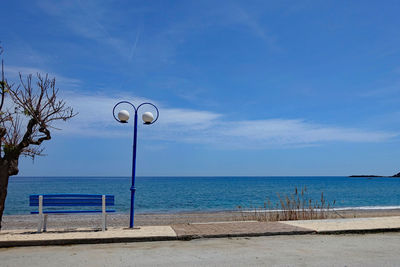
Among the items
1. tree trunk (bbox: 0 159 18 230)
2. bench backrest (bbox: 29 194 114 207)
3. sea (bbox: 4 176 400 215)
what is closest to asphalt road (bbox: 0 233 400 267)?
bench backrest (bbox: 29 194 114 207)

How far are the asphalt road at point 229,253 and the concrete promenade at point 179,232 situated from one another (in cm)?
24

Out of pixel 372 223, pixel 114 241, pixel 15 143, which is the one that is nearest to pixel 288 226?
pixel 372 223

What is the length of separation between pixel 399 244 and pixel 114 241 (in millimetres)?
5314

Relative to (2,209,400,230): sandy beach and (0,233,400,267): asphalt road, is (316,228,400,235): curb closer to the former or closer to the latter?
(0,233,400,267): asphalt road

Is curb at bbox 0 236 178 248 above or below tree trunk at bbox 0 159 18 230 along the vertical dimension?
below

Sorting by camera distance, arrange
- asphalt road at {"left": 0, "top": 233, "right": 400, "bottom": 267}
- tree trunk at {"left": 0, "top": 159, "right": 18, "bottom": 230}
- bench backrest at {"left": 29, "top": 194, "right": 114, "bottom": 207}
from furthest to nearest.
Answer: bench backrest at {"left": 29, "top": 194, "right": 114, "bottom": 207} → tree trunk at {"left": 0, "top": 159, "right": 18, "bottom": 230} → asphalt road at {"left": 0, "top": 233, "right": 400, "bottom": 267}

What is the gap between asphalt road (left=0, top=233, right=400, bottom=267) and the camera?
5433 millimetres

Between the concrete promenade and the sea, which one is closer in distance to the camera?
the concrete promenade

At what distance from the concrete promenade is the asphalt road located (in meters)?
0.24

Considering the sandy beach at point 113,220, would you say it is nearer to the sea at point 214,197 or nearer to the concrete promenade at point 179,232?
the sea at point 214,197

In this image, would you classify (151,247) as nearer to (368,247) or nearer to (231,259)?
(231,259)

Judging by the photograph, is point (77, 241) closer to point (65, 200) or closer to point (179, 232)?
point (65, 200)

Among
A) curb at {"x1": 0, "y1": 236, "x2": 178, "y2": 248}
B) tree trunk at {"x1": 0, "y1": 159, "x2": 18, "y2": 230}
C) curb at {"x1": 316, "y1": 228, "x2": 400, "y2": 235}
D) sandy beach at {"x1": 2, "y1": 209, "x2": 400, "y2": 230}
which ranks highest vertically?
tree trunk at {"x1": 0, "y1": 159, "x2": 18, "y2": 230}

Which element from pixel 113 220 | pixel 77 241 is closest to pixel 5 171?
pixel 77 241
